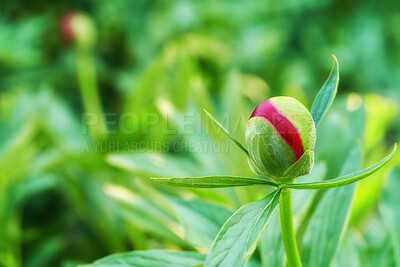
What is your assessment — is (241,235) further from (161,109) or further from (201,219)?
(161,109)

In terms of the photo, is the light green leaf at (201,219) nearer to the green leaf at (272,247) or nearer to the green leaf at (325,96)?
the green leaf at (272,247)

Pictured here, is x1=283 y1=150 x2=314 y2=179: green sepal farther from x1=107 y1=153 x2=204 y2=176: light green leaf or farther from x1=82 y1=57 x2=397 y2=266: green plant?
x1=107 y1=153 x2=204 y2=176: light green leaf

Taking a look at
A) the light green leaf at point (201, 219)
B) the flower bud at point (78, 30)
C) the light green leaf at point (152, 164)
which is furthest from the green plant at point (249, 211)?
the flower bud at point (78, 30)

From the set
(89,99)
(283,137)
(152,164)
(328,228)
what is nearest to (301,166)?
(283,137)

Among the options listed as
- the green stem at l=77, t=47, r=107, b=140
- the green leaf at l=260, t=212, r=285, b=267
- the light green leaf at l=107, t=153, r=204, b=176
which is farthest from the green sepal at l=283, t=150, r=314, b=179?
the green stem at l=77, t=47, r=107, b=140

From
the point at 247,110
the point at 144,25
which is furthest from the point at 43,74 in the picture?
the point at 247,110
